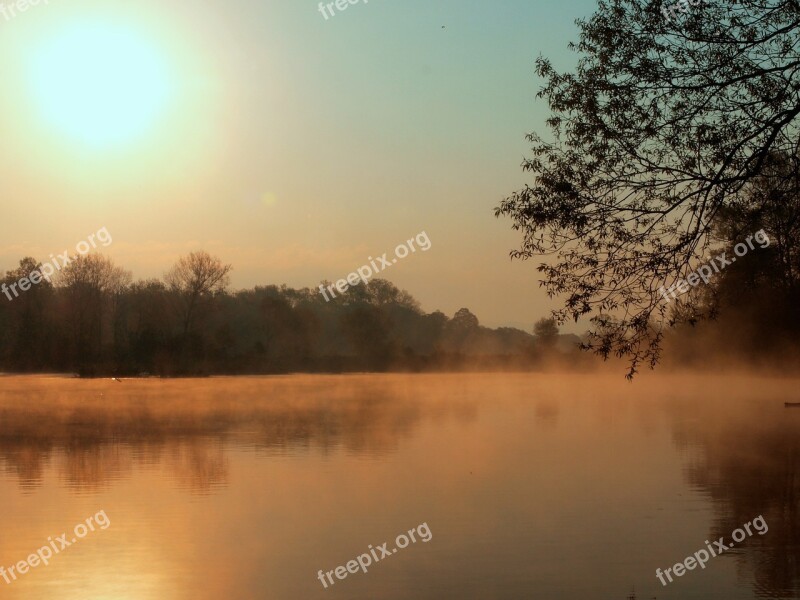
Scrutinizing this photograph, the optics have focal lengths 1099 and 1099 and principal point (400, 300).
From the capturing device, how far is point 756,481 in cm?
1641

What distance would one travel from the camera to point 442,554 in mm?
10906

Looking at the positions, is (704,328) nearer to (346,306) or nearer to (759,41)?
(759,41)

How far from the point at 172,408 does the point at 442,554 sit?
2587 centimetres

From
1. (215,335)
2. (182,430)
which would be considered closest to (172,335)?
(215,335)

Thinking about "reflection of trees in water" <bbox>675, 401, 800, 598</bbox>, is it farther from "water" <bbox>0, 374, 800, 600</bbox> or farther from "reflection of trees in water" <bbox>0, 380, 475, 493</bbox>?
"reflection of trees in water" <bbox>0, 380, 475, 493</bbox>

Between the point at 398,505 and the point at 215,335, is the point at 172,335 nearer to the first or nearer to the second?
the point at 215,335

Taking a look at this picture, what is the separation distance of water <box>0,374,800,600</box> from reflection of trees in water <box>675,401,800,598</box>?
5 centimetres

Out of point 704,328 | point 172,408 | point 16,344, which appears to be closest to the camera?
point 172,408

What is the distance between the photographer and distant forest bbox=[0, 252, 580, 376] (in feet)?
250

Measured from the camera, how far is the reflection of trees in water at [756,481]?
10289 mm

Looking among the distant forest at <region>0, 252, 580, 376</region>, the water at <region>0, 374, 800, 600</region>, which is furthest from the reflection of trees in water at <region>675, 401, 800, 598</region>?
the distant forest at <region>0, 252, 580, 376</region>

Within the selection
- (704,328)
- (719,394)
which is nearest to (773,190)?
(719,394)

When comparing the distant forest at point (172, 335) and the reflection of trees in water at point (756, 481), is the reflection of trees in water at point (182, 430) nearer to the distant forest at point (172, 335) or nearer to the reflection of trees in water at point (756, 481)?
the reflection of trees in water at point (756, 481)

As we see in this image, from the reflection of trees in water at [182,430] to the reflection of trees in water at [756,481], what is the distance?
636 cm
